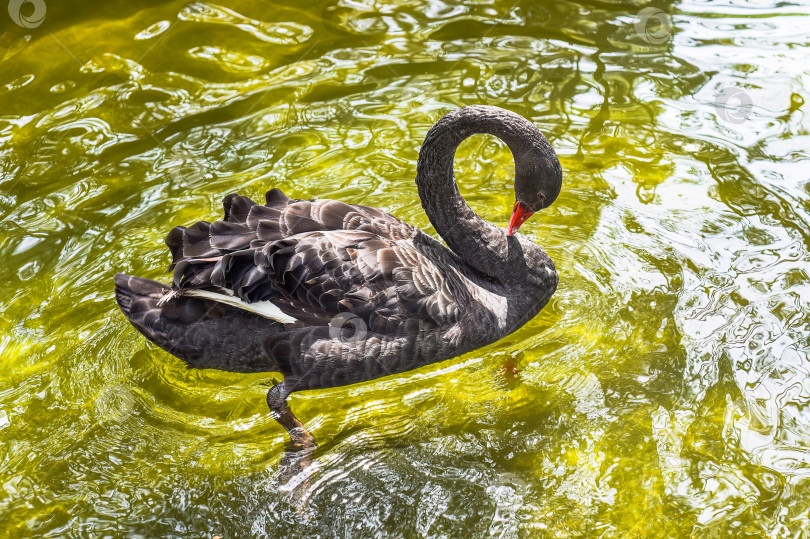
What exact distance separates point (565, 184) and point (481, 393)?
5.92 ft

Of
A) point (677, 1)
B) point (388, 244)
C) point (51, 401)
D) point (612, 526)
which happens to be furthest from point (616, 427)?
point (677, 1)

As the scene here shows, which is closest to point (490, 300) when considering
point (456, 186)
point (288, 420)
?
point (456, 186)

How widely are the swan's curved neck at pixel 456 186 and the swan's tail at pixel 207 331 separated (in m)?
1.03

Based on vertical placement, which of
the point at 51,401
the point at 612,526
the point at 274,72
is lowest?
the point at 612,526

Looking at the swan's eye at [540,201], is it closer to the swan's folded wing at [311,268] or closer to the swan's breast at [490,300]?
the swan's breast at [490,300]

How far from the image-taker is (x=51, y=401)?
3.98 m

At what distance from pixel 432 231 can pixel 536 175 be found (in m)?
1.08

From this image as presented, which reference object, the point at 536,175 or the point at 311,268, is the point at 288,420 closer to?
the point at 311,268

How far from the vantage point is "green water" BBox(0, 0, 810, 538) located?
3.49 meters

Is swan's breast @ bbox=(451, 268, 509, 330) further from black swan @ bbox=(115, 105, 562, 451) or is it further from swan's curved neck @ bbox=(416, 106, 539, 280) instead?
swan's curved neck @ bbox=(416, 106, 539, 280)

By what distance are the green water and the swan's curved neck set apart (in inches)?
19.8

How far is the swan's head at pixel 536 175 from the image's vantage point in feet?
12.7

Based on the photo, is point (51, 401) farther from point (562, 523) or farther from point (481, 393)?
point (562, 523)

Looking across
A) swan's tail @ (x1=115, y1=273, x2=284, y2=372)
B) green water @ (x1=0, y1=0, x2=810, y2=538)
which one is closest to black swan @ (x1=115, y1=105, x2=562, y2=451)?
swan's tail @ (x1=115, y1=273, x2=284, y2=372)
